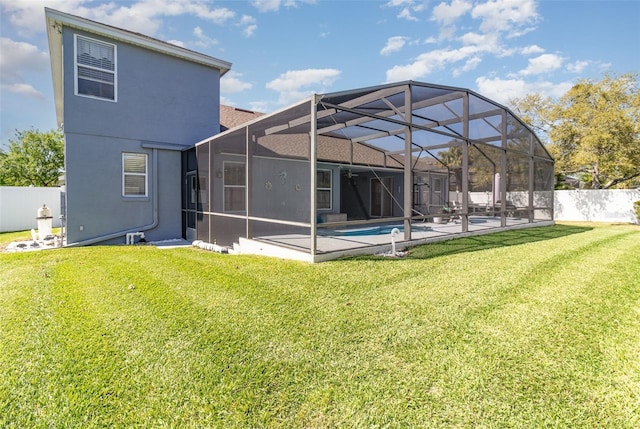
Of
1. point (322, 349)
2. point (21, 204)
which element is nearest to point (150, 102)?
point (21, 204)

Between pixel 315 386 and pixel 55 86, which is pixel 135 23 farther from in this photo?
pixel 315 386

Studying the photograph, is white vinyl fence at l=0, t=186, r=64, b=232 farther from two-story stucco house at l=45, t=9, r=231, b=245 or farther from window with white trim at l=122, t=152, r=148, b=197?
window with white trim at l=122, t=152, r=148, b=197

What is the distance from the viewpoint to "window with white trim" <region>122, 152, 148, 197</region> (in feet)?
31.2

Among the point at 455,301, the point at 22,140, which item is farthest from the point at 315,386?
the point at 22,140

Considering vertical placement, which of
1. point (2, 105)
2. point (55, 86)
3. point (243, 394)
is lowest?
point (243, 394)

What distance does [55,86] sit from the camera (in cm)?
1205

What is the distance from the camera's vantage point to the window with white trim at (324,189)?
41.7 feet

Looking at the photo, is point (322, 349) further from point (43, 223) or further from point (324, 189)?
point (43, 223)

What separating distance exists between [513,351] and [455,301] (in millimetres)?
1155

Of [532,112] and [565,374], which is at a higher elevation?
[532,112]

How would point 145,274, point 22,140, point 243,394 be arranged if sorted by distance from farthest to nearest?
point 22,140 < point 145,274 < point 243,394

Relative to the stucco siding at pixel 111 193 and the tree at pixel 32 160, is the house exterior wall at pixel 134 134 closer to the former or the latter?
the stucco siding at pixel 111 193

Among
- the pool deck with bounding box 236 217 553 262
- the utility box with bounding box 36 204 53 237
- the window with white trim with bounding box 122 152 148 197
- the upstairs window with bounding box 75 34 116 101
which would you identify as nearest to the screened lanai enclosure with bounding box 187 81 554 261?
the pool deck with bounding box 236 217 553 262

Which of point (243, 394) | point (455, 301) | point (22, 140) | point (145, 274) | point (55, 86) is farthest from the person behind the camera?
point (22, 140)
